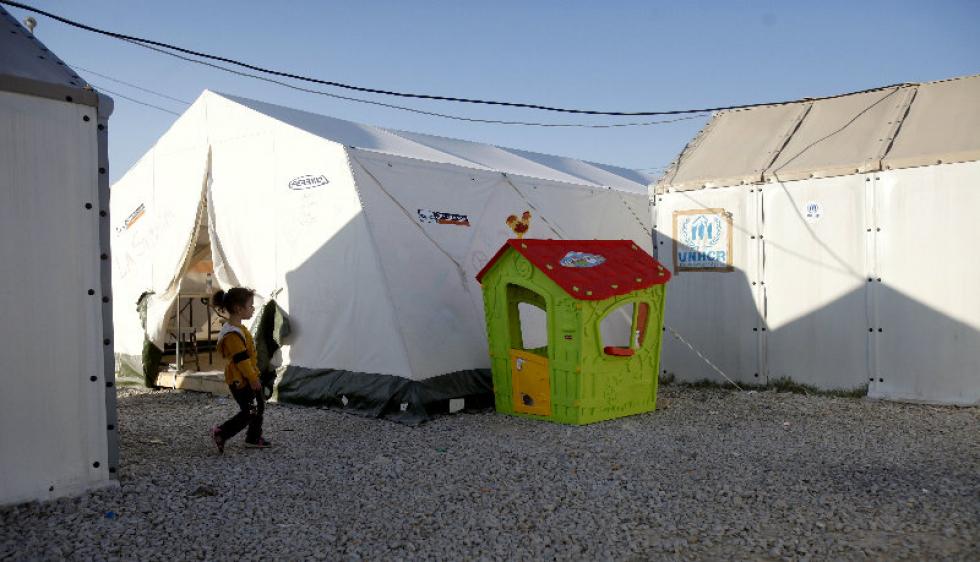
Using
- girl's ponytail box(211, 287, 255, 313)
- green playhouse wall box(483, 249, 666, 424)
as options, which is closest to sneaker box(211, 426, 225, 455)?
girl's ponytail box(211, 287, 255, 313)

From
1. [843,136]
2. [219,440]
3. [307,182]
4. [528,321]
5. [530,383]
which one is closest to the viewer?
[219,440]

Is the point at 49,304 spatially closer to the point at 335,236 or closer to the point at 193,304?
the point at 335,236

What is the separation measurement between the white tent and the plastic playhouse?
344 cm

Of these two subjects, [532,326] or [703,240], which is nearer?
[532,326]

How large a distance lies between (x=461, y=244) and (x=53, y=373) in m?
4.58

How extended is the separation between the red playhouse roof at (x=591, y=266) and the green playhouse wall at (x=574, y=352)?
96 millimetres

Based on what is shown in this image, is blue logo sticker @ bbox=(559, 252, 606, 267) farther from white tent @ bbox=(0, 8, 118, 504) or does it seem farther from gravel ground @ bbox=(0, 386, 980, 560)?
white tent @ bbox=(0, 8, 118, 504)

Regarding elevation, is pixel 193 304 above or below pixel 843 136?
below

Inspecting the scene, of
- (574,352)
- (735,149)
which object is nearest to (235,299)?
(574,352)

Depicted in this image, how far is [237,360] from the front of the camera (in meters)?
5.65

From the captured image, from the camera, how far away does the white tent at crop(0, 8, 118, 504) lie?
14.0ft

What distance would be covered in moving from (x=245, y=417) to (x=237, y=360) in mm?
435

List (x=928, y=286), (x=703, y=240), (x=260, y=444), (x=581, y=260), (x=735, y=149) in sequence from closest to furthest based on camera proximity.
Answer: (x=260, y=444), (x=581, y=260), (x=928, y=286), (x=703, y=240), (x=735, y=149)

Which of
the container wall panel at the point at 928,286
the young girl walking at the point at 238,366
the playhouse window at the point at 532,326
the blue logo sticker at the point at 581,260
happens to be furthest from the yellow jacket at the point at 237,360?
the container wall panel at the point at 928,286
